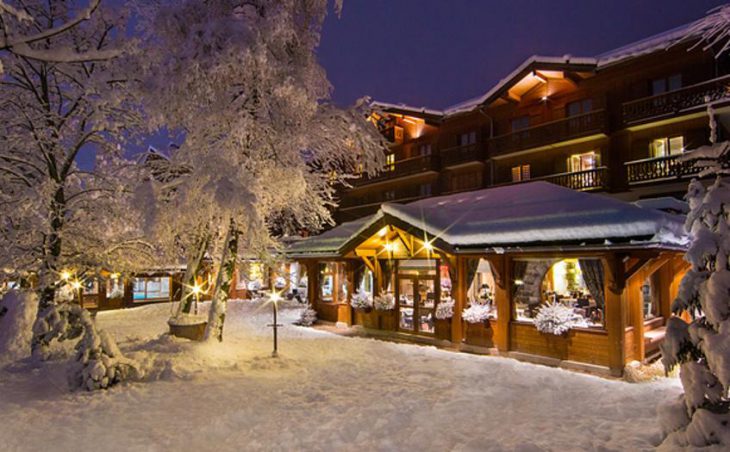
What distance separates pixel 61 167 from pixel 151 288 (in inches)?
776

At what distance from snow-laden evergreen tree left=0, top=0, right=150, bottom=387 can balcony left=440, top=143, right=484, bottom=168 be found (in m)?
17.9

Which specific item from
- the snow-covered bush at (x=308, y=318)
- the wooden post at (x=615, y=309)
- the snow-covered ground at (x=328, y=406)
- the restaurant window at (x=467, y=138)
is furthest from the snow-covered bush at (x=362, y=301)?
the restaurant window at (x=467, y=138)

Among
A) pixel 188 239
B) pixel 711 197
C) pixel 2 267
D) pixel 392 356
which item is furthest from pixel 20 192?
pixel 711 197

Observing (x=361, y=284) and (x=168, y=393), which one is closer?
(x=168, y=393)

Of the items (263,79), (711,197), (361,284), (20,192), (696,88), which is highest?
(696,88)

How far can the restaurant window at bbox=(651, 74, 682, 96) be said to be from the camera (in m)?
17.4

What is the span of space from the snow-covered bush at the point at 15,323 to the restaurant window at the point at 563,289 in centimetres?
1181

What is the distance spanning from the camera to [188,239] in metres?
12.6

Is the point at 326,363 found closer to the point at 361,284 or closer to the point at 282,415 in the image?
the point at 282,415

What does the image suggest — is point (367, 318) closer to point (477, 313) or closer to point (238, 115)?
point (477, 313)

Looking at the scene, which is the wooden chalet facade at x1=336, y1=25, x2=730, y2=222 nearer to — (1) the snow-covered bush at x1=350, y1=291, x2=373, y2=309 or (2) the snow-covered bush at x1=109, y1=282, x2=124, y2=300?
(1) the snow-covered bush at x1=350, y1=291, x2=373, y2=309

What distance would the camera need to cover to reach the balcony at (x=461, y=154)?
23.9 metres

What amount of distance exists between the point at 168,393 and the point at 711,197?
898 centimetres

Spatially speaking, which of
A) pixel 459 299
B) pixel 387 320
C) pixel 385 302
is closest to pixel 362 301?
pixel 385 302
